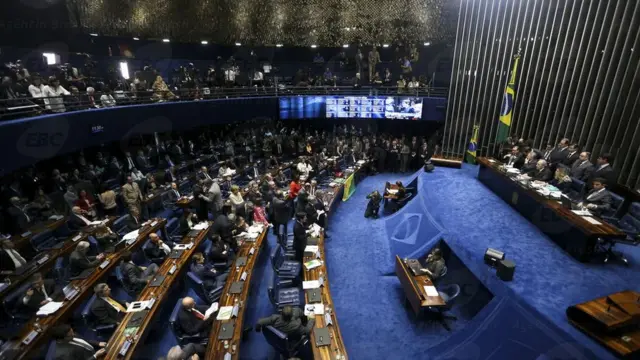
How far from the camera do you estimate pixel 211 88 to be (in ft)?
47.5

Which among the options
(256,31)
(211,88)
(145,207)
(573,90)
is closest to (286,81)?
(256,31)

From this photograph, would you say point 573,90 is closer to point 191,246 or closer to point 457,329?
point 457,329

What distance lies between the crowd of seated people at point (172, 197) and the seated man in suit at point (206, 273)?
0.02m

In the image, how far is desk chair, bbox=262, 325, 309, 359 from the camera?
4.82 meters

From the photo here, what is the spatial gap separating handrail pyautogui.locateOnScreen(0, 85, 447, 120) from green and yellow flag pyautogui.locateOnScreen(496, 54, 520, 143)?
163 inches

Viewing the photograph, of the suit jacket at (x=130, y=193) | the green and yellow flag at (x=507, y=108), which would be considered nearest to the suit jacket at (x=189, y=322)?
the suit jacket at (x=130, y=193)

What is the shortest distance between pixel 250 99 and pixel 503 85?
10.8 m

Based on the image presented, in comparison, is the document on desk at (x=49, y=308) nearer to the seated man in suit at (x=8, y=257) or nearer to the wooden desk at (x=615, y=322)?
the seated man in suit at (x=8, y=257)

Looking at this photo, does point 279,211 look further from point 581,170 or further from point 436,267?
point 581,170

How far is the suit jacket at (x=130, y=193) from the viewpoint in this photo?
8695mm

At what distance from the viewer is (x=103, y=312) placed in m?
5.25

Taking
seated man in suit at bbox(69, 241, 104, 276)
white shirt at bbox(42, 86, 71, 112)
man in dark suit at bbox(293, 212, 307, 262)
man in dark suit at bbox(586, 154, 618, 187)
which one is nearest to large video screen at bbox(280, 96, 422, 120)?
man in dark suit at bbox(586, 154, 618, 187)

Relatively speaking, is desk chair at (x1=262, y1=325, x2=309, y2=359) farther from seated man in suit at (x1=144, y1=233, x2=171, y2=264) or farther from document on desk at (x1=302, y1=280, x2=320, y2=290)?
seated man in suit at (x1=144, y1=233, x2=171, y2=264)

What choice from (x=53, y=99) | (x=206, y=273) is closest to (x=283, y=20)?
(x=53, y=99)
